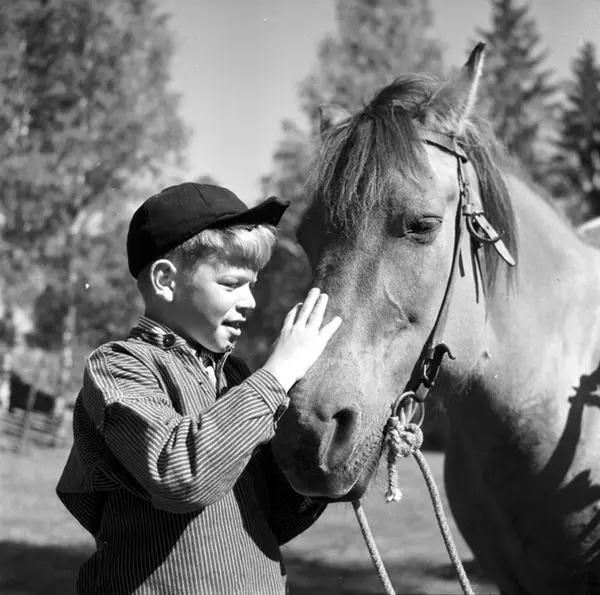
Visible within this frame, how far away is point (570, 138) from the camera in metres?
22.3

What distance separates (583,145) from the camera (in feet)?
72.4

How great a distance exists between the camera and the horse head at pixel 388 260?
5.63 feet

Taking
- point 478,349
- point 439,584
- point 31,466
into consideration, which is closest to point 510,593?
point 478,349

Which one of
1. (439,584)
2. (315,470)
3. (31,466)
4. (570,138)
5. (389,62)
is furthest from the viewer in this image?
(570,138)

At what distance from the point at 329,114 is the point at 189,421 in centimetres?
159

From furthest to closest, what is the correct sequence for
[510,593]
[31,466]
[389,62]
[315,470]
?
[389,62] → [31,466] → [510,593] → [315,470]

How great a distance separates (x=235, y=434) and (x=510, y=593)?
1.70 meters

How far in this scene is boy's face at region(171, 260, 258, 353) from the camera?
161 cm

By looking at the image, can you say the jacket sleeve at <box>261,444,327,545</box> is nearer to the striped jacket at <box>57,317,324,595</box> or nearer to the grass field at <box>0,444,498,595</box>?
the striped jacket at <box>57,317,324,595</box>

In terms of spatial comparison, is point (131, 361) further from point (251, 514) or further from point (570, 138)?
point (570, 138)

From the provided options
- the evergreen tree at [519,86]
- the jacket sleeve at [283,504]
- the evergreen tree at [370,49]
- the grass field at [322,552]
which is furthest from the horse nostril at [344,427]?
the evergreen tree at [519,86]

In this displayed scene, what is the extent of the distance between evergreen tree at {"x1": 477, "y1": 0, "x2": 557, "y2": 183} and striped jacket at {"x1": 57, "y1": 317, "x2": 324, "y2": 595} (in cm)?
2084

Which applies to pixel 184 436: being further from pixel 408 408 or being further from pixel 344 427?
pixel 408 408

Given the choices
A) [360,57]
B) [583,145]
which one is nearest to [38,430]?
[360,57]
